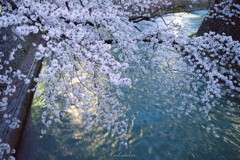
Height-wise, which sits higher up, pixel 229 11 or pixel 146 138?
pixel 229 11

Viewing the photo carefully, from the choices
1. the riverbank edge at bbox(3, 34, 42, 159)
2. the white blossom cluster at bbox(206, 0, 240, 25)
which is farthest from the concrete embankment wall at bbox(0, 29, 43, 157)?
the white blossom cluster at bbox(206, 0, 240, 25)

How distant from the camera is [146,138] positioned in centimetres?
602

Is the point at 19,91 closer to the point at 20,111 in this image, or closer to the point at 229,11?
the point at 20,111

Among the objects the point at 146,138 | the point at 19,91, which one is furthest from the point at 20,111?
the point at 146,138

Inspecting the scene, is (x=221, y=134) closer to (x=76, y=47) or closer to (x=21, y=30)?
(x=76, y=47)

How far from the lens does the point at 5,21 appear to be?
279cm

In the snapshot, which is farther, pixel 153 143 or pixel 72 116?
pixel 72 116

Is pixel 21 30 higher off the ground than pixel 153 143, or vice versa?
pixel 21 30

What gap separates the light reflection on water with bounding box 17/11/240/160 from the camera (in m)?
5.34

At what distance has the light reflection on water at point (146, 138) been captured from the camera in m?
5.34

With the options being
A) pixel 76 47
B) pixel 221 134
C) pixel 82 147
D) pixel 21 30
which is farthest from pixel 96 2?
pixel 221 134

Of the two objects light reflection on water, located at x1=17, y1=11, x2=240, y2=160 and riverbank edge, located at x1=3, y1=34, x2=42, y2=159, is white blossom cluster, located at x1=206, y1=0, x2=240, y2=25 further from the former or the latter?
riverbank edge, located at x1=3, y1=34, x2=42, y2=159

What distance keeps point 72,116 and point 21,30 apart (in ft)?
14.9

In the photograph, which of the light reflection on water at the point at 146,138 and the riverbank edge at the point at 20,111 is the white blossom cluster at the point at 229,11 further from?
the riverbank edge at the point at 20,111
